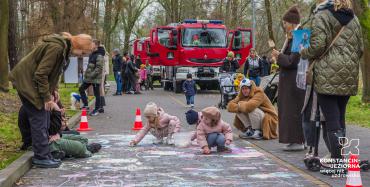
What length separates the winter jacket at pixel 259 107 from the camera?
35.3 ft

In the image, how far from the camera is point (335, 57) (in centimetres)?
715

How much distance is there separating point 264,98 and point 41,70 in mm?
4511

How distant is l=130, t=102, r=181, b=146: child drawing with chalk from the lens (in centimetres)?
992

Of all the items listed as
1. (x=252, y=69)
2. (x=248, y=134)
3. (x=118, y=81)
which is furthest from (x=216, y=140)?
(x=118, y=81)

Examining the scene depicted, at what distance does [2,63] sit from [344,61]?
17007 millimetres

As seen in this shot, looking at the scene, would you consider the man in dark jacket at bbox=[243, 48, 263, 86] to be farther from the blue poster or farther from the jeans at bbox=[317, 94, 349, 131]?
the jeans at bbox=[317, 94, 349, 131]

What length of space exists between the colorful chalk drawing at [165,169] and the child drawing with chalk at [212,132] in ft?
0.54

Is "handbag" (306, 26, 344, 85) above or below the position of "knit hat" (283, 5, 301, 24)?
below

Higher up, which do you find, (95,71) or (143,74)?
(95,71)

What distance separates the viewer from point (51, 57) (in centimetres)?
777

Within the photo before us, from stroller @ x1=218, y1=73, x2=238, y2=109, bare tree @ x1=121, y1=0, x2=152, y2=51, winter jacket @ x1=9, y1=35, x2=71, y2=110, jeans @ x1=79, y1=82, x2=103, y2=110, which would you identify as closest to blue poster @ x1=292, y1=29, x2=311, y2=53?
winter jacket @ x1=9, y1=35, x2=71, y2=110

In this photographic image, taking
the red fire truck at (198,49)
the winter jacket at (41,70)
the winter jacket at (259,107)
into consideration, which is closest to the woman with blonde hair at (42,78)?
the winter jacket at (41,70)

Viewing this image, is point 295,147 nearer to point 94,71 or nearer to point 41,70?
point 41,70

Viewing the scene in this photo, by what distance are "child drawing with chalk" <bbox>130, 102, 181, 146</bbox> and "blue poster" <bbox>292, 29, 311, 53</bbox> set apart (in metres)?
2.50
